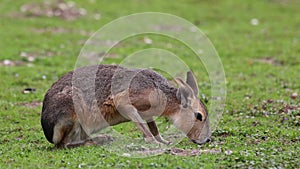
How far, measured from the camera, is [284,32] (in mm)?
21438

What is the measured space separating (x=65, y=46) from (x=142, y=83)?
32.2 ft

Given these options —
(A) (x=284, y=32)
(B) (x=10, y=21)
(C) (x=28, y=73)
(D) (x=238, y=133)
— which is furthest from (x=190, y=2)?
(D) (x=238, y=133)

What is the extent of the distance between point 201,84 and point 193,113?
17.3 feet

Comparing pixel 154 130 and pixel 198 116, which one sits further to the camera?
pixel 154 130

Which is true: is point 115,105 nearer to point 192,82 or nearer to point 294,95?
point 192,82

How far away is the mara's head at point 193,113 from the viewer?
891 cm

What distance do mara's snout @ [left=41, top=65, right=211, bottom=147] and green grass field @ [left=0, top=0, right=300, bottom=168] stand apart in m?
0.32

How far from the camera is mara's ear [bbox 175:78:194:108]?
29.1 ft

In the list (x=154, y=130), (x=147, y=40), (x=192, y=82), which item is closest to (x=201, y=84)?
(x=154, y=130)

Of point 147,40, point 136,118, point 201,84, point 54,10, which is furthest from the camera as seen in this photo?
point 54,10

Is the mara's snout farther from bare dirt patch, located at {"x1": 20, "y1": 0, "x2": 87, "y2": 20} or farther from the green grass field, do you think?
bare dirt patch, located at {"x1": 20, "y1": 0, "x2": 87, "y2": 20}

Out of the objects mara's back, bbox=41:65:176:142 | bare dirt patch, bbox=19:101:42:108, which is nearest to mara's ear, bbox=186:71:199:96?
mara's back, bbox=41:65:176:142

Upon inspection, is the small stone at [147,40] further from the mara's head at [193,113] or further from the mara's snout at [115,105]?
the mara's head at [193,113]

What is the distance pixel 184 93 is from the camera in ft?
29.4
